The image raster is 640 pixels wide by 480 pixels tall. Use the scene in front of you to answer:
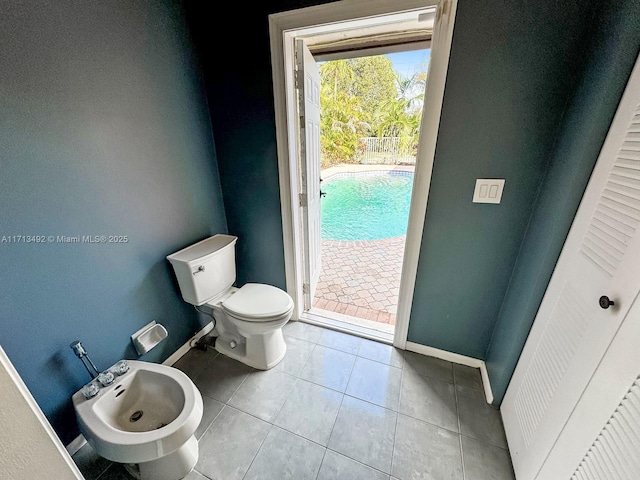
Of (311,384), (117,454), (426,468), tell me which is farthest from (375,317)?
(117,454)

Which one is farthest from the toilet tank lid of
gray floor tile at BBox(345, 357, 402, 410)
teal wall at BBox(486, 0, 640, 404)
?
teal wall at BBox(486, 0, 640, 404)

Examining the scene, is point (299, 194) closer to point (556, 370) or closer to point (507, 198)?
Result: point (507, 198)

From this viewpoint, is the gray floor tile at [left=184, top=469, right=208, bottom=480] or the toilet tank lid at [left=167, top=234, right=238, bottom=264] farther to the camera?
the toilet tank lid at [left=167, top=234, right=238, bottom=264]

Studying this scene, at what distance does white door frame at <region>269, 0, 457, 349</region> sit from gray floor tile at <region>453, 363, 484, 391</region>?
0.33m

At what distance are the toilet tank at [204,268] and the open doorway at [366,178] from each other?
821mm

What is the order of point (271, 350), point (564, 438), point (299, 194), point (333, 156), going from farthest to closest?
1. point (333, 156)
2. point (299, 194)
3. point (271, 350)
4. point (564, 438)

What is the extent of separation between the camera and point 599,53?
2.87 feet

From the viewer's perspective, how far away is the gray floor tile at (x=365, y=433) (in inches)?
45.9

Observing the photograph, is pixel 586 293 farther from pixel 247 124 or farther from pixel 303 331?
pixel 247 124

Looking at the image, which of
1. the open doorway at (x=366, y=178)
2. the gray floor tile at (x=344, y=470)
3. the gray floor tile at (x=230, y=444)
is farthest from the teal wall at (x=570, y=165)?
the gray floor tile at (x=230, y=444)

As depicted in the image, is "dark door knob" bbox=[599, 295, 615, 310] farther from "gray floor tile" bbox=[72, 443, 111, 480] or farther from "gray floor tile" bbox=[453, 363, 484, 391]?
"gray floor tile" bbox=[72, 443, 111, 480]

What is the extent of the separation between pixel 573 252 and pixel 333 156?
8.62 metres

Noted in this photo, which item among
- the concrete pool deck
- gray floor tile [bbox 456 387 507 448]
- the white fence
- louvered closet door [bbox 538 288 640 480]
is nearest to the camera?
louvered closet door [bbox 538 288 640 480]

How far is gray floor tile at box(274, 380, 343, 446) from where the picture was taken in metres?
1.27
